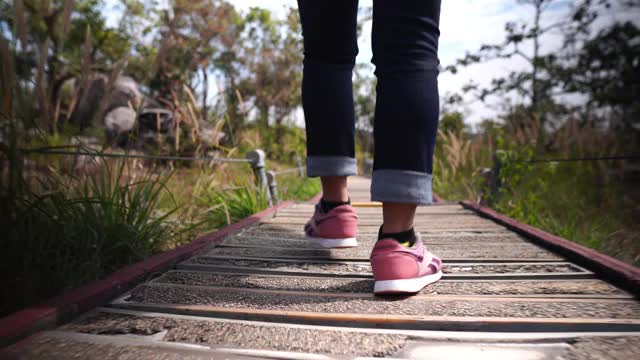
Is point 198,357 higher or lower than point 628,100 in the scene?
lower

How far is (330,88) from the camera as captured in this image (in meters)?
1.27

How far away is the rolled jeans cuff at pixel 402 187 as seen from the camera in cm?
90

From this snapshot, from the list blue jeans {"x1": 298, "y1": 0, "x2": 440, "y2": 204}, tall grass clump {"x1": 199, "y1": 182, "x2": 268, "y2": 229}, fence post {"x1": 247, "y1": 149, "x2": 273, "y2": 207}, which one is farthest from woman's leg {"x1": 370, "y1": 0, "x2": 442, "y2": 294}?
fence post {"x1": 247, "y1": 149, "x2": 273, "y2": 207}

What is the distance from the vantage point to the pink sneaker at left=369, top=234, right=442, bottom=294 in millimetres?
839

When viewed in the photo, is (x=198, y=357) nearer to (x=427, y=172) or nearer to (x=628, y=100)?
(x=427, y=172)

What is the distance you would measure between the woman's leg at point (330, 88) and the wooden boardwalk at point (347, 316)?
310 mm

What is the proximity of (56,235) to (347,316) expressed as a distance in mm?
745

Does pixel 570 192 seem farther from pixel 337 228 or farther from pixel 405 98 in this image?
pixel 405 98

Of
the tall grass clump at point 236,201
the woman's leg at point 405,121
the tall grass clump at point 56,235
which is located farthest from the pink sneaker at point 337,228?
the tall grass clump at point 236,201

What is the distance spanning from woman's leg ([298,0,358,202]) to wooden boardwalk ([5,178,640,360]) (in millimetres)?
310

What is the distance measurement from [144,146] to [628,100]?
202 inches

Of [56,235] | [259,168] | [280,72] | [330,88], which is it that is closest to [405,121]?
[330,88]

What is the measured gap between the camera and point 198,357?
596mm

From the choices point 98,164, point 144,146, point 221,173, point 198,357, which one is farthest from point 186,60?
point 198,357
